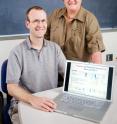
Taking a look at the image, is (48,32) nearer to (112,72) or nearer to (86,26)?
(86,26)

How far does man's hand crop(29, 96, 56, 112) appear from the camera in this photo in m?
1.49

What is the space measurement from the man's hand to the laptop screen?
20 cm

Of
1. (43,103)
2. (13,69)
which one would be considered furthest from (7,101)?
(43,103)

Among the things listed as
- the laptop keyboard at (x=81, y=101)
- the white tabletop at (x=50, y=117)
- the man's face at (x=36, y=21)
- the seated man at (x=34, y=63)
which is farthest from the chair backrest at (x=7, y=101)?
the laptop keyboard at (x=81, y=101)

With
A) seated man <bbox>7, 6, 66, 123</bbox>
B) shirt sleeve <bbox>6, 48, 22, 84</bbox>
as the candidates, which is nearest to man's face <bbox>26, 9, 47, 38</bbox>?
seated man <bbox>7, 6, 66, 123</bbox>

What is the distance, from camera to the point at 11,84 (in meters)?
1.78

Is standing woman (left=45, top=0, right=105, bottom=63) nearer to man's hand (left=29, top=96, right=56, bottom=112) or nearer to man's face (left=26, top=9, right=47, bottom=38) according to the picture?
man's face (left=26, top=9, right=47, bottom=38)

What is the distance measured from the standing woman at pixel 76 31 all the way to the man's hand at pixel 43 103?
2.79ft

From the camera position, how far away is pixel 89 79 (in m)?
1.62

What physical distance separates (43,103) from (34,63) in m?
0.45

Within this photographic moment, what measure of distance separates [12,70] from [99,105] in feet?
2.17

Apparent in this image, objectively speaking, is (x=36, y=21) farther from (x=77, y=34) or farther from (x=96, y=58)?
(x=96, y=58)

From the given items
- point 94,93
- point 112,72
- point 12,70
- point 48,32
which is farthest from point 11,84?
point 48,32

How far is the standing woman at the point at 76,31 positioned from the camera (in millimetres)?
2318
